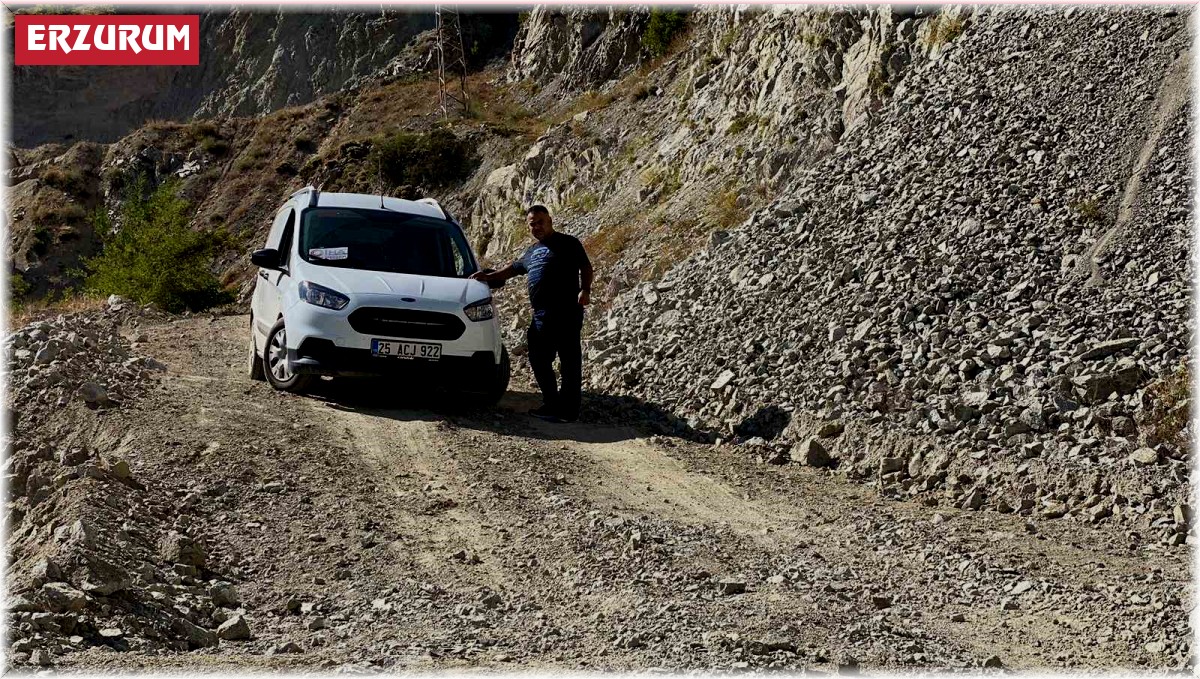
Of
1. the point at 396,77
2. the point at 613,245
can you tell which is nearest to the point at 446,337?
the point at 613,245

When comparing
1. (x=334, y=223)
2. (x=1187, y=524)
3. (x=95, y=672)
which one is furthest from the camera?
(x=334, y=223)

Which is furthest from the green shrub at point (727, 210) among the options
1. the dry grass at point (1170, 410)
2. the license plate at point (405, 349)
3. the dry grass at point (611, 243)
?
the dry grass at point (1170, 410)

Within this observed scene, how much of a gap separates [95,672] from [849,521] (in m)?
5.00

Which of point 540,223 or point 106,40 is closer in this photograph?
point 540,223

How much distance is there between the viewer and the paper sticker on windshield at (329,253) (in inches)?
454

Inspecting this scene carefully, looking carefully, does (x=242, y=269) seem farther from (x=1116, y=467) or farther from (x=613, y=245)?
(x=1116, y=467)

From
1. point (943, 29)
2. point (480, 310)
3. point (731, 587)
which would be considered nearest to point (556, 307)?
point (480, 310)

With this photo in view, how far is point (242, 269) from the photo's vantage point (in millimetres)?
47844

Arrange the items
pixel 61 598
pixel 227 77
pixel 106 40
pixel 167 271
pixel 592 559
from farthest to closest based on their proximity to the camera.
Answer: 1. pixel 227 77
2. pixel 106 40
3. pixel 167 271
4. pixel 592 559
5. pixel 61 598

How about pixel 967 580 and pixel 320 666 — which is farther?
pixel 967 580

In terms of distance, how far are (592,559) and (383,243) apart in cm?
586

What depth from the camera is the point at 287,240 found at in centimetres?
1199

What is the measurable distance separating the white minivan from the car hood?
0.01m

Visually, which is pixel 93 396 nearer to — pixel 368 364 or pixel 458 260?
pixel 368 364
